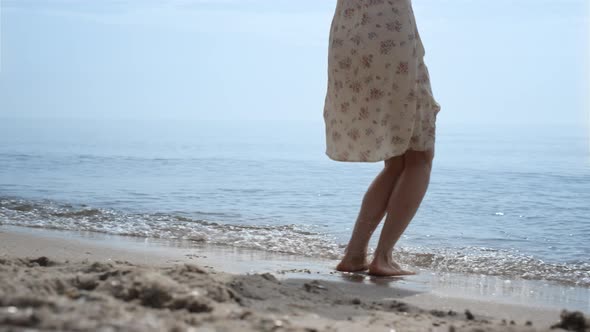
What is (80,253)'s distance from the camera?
12.3 ft

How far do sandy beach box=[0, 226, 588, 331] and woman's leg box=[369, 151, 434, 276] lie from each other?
13 centimetres

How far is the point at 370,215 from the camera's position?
3.52m

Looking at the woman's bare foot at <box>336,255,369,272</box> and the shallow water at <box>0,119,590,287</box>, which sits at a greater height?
the shallow water at <box>0,119,590,287</box>

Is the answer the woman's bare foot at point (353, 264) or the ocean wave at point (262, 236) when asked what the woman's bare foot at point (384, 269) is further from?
the ocean wave at point (262, 236)

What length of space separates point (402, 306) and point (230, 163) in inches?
357

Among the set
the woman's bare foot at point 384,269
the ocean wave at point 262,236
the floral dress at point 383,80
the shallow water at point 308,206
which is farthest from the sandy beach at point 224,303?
the shallow water at point 308,206

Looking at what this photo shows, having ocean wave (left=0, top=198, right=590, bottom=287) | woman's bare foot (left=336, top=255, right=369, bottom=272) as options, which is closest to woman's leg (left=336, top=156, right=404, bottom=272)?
woman's bare foot (left=336, top=255, right=369, bottom=272)

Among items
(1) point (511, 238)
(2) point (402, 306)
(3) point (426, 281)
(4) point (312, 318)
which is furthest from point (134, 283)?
(1) point (511, 238)

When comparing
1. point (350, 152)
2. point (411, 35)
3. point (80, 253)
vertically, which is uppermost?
point (411, 35)

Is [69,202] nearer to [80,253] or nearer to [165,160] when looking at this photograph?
[80,253]

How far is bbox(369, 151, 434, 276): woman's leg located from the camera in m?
3.40

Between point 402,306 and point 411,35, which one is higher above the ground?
point 411,35

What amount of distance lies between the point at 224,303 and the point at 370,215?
1412 millimetres

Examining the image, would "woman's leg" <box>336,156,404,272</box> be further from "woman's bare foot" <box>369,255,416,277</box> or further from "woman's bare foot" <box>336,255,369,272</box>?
"woman's bare foot" <box>369,255,416,277</box>
